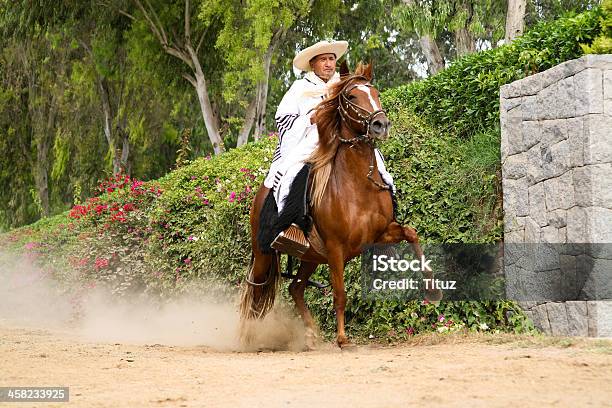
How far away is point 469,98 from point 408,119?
0.89 metres

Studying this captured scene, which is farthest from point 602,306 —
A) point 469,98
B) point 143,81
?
point 143,81

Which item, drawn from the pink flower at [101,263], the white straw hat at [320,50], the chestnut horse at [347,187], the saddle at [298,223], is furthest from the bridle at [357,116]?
the pink flower at [101,263]

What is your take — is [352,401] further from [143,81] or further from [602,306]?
[143,81]

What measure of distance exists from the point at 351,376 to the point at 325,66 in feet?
13.4

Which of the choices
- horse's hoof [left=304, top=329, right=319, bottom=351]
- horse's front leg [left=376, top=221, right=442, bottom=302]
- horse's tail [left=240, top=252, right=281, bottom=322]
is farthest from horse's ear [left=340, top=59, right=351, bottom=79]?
horse's hoof [left=304, top=329, right=319, bottom=351]

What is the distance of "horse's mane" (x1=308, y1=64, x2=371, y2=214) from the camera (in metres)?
8.36

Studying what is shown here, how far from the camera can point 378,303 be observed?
9.54 meters

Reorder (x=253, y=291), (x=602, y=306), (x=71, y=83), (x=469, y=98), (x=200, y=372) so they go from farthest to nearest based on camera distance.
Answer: (x=71, y=83), (x=469, y=98), (x=253, y=291), (x=602, y=306), (x=200, y=372)

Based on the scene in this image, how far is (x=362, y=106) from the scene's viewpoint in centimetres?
799

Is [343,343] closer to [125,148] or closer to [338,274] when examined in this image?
[338,274]

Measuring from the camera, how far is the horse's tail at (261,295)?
31.6 feet

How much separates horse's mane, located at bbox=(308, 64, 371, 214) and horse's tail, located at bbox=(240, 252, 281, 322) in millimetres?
1548

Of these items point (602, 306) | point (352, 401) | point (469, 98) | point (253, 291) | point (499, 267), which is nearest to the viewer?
point (352, 401)

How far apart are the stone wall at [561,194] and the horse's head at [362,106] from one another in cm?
192
